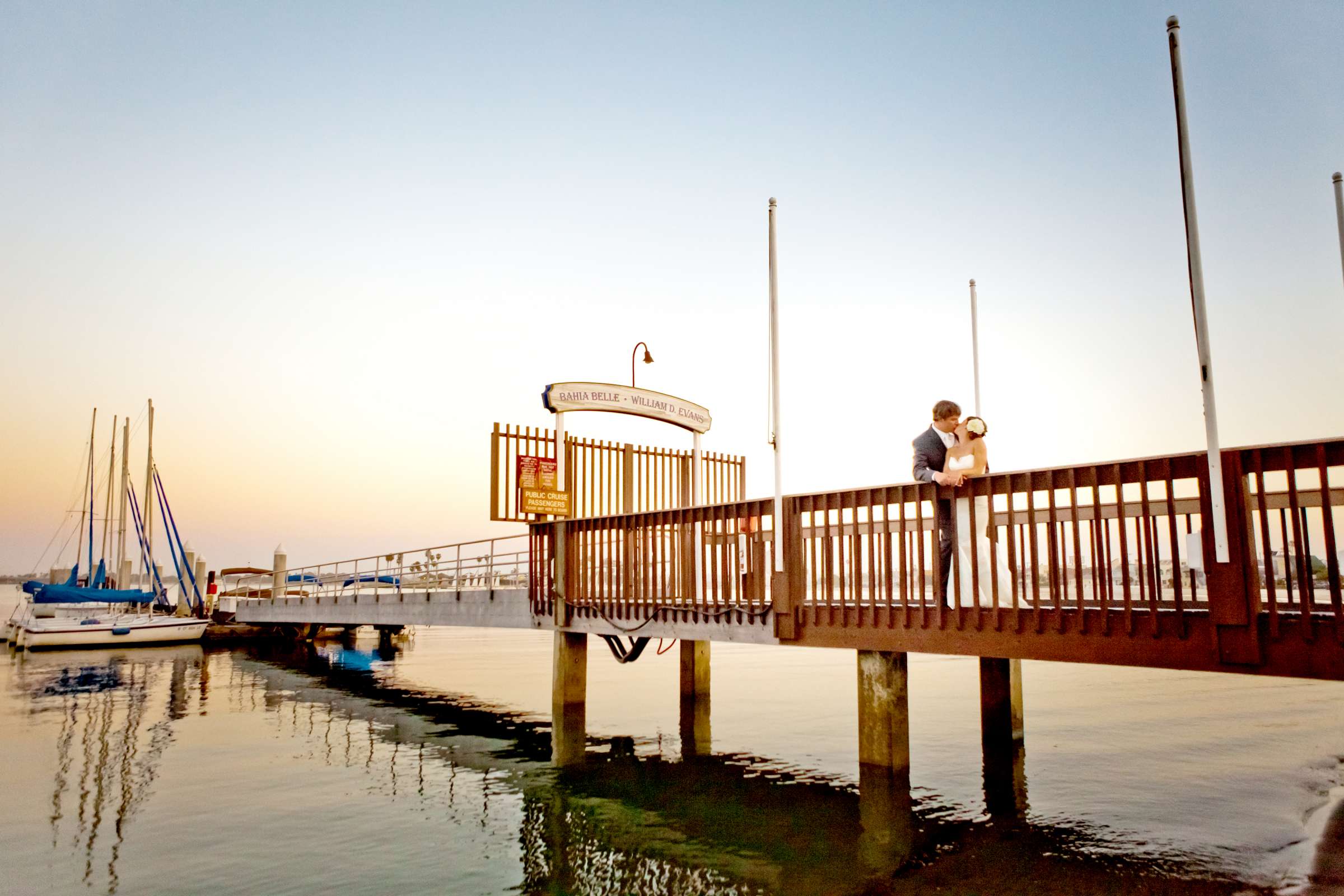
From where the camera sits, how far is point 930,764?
43.3 ft

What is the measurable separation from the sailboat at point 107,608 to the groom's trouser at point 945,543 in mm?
37923

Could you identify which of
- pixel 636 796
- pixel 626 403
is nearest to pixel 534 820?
pixel 636 796

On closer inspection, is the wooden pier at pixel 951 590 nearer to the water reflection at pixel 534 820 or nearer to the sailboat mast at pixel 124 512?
the water reflection at pixel 534 820

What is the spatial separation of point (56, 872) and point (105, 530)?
1846 inches

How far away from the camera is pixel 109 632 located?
3741 cm

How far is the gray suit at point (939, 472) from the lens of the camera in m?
9.52

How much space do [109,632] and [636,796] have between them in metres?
34.7

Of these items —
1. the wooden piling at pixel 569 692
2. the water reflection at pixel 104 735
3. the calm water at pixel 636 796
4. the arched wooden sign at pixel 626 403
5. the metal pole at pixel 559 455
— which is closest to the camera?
the calm water at pixel 636 796

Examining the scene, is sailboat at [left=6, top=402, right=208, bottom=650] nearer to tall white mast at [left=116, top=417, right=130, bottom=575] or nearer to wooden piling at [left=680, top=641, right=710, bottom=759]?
tall white mast at [left=116, top=417, right=130, bottom=575]

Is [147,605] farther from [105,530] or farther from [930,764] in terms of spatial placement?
[930,764]

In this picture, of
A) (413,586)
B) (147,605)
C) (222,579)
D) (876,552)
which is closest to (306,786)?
(876,552)

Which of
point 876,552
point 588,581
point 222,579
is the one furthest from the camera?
point 222,579

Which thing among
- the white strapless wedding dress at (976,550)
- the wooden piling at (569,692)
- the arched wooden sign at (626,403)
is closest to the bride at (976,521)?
the white strapless wedding dress at (976,550)

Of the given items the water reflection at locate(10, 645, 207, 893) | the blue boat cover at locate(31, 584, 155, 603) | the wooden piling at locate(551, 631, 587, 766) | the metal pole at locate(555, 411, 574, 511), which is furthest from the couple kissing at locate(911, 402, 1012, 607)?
the blue boat cover at locate(31, 584, 155, 603)
